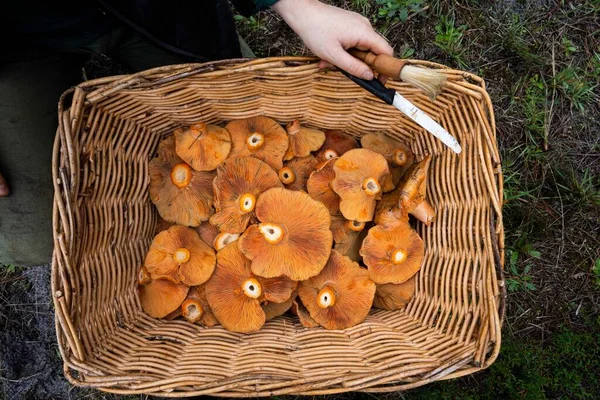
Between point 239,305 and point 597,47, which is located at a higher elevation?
point 597,47

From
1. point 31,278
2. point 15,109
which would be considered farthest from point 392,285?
point 31,278

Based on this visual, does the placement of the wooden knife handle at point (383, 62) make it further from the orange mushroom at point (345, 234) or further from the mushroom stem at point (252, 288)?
the mushroom stem at point (252, 288)

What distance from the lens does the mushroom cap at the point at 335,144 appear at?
7.89ft

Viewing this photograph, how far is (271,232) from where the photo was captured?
6.88ft

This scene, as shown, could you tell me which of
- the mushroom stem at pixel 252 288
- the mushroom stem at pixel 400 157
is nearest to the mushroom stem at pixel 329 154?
the mushroom stem at pixel 400 157

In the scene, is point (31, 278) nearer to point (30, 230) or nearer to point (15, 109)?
point (30, 230)

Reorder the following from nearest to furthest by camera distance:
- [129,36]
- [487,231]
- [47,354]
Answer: [487,231], [129,36], [47,354]

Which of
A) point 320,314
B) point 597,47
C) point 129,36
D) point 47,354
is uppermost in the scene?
point 129,36

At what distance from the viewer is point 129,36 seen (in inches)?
99.7

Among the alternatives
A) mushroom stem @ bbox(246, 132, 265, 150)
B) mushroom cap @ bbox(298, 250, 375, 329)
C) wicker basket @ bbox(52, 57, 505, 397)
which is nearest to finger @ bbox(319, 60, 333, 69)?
wicker basket @ bbox(52, 57, 505, 397)

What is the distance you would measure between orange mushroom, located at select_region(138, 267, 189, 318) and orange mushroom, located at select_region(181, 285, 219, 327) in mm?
44

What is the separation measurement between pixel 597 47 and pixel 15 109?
139 inches

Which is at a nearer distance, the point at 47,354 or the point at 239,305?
the point at 239,305

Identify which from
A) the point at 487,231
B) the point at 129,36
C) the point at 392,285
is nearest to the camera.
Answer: the point at 487,231
